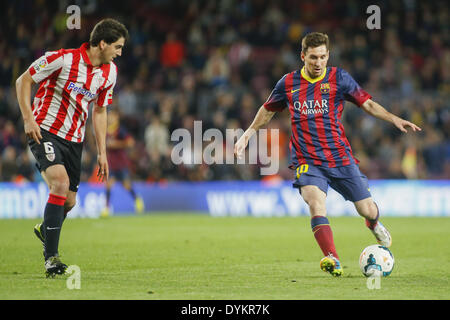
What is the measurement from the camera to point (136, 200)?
17.3m

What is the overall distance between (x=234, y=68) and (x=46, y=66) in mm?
14228

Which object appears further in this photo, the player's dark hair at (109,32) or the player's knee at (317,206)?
the player's knee at (317,206)

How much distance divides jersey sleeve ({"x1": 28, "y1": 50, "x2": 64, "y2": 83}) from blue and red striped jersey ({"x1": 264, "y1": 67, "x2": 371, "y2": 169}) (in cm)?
227

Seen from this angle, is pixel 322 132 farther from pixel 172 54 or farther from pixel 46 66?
pixel 172 54

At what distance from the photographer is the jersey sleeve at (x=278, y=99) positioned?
7641 mm

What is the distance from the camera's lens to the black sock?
6.98 meters

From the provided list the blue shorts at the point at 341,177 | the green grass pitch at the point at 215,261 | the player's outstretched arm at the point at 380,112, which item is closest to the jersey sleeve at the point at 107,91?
the green grass pitch at the point at 215,261

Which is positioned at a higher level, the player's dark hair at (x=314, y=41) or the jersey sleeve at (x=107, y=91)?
the player's dark hair at (x=314, y=41)

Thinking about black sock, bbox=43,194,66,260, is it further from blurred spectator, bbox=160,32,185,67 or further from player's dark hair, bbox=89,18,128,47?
blurred spectator, bbox=160,32,185,67

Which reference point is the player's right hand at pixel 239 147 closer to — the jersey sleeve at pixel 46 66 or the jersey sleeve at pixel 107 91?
the jersey sleeve at pixel 107 91

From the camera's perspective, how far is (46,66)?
23.1 ft

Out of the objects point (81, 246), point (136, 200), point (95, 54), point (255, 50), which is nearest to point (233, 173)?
point (136, 200)

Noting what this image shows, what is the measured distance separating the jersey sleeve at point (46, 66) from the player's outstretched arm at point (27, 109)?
59 millimetres

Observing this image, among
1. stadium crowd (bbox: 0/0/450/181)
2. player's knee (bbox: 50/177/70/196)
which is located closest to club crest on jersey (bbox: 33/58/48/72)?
player's knee (bbox: 50/177/70/196)
